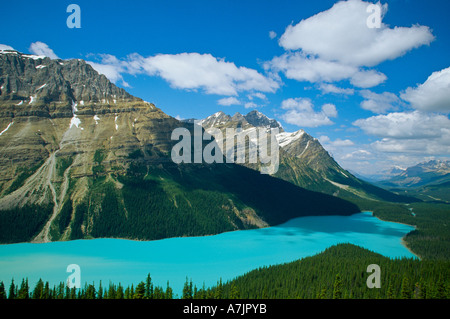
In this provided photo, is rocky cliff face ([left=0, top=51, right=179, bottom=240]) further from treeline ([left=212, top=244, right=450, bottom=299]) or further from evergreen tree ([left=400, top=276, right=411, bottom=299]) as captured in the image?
evergreen tree ([left=400, top=276, right=411, bottom=299])

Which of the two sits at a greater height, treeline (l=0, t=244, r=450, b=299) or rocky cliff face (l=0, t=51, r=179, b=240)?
rocky cliff face (l=0, t=51, r=179, b=240)

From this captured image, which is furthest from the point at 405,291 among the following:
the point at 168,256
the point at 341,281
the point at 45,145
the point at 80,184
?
the point at 45,145

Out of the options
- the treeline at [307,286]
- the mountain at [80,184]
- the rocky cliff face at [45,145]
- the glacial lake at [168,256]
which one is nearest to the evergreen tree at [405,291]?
the treeline at [307,286]

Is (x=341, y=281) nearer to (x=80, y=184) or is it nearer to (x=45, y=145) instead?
(x=80, y=184)

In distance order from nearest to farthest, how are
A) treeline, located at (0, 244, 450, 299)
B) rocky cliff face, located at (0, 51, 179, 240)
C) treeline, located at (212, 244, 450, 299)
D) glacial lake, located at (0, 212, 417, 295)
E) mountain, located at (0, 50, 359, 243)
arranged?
treeline, located at (0, 244, 450, 299)
treeline, located at (212, 244, 450, 299)
glacial lake, located at (0, 212, 417, 295)
mountain, located at (0, 50, 359, 243)
rocky cliff face, located at (0, 51, 179, 240)

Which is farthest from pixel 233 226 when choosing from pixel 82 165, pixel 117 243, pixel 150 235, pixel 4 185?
pixel 4 185

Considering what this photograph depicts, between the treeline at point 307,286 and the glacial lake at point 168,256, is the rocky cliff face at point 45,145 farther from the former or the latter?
the treeline at point 307,286

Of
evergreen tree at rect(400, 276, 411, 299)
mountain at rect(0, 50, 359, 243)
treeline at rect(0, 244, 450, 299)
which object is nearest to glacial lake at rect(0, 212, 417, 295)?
treeline at rect(0, 244, 450, 299)
